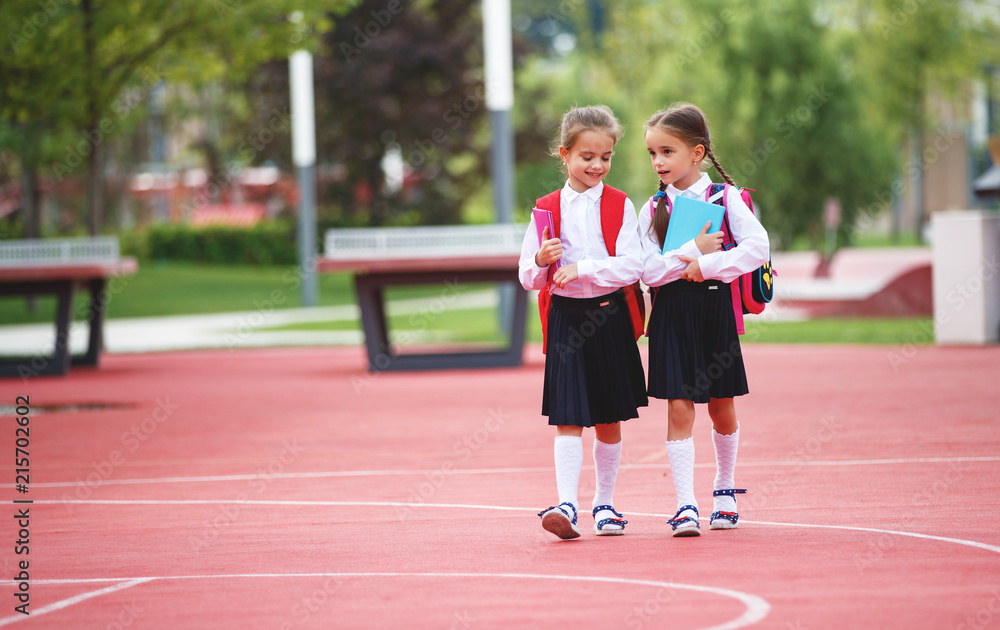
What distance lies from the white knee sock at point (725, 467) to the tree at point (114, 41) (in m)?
9.73

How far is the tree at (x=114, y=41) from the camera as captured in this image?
14172 millimetres

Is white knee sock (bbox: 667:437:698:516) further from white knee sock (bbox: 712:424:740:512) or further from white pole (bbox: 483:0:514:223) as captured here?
white pole (bbox: 483:0:514:223)

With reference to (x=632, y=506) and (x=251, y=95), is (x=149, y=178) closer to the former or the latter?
(x=251, y=95)

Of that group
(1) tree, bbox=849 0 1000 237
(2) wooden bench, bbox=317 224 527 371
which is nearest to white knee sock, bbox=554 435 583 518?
(2) wooden bench, bbox=317 224 527 371

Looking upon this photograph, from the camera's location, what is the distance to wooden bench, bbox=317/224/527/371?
55.0 feet

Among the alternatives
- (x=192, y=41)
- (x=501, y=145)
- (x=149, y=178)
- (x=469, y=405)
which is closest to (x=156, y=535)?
(x=469, y=405)

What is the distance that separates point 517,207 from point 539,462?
5323cm

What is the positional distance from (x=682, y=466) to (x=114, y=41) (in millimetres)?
12744

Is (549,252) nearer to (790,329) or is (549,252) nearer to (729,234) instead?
(729,234)

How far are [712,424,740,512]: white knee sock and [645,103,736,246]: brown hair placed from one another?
102 centimetres

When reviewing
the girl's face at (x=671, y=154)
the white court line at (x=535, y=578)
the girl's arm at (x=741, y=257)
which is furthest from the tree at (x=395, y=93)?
Result: the white court line at (x=535, y=578)

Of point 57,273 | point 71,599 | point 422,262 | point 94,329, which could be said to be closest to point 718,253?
point 71,599

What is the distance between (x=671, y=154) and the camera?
256 inches

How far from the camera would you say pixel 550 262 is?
20.9ft
